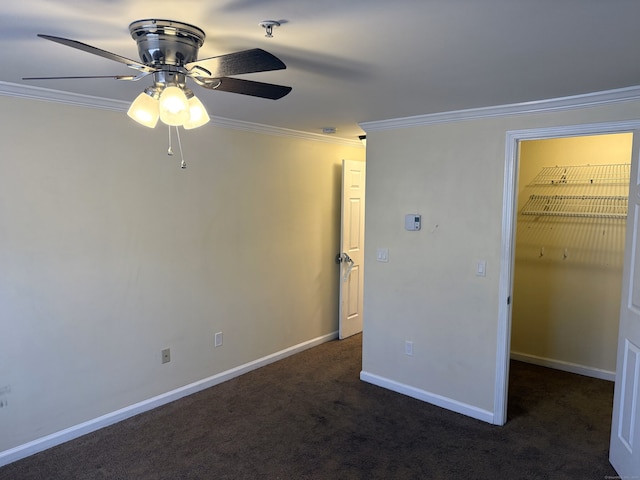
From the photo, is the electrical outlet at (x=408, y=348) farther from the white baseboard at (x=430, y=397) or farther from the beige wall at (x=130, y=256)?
the beige wall at (x=130, y=256)

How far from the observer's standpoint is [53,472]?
2.57 meters

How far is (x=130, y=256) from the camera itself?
3.10m

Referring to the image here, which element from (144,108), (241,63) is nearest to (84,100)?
(144,108)

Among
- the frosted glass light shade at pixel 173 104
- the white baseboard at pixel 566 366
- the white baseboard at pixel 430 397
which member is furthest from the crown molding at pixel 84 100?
the white baseboard at pixel 566 366

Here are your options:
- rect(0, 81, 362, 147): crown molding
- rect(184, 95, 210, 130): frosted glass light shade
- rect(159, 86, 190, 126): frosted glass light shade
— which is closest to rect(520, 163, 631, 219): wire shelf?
rect(0, 81, 362, 147): crown molding

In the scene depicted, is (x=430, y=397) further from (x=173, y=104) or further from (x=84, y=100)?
(x=84, y=100)

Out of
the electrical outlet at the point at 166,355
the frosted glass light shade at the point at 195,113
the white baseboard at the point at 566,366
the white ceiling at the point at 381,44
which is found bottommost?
the white baseboard at the point at 566,366

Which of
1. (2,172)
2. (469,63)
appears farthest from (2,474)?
(469,63)

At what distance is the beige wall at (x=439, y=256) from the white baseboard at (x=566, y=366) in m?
1.35

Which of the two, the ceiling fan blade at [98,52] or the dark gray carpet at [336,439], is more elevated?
the ceiling fan blade at [98,52]

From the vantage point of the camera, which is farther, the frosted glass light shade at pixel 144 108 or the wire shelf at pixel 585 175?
the wire shelf at pixel 585 175

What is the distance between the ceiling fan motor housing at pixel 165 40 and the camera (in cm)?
154

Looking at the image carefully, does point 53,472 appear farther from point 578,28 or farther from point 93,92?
point 578,28

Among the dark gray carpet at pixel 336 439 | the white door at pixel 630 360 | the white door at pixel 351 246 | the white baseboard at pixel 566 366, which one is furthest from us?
the white door at pixel 351 246
